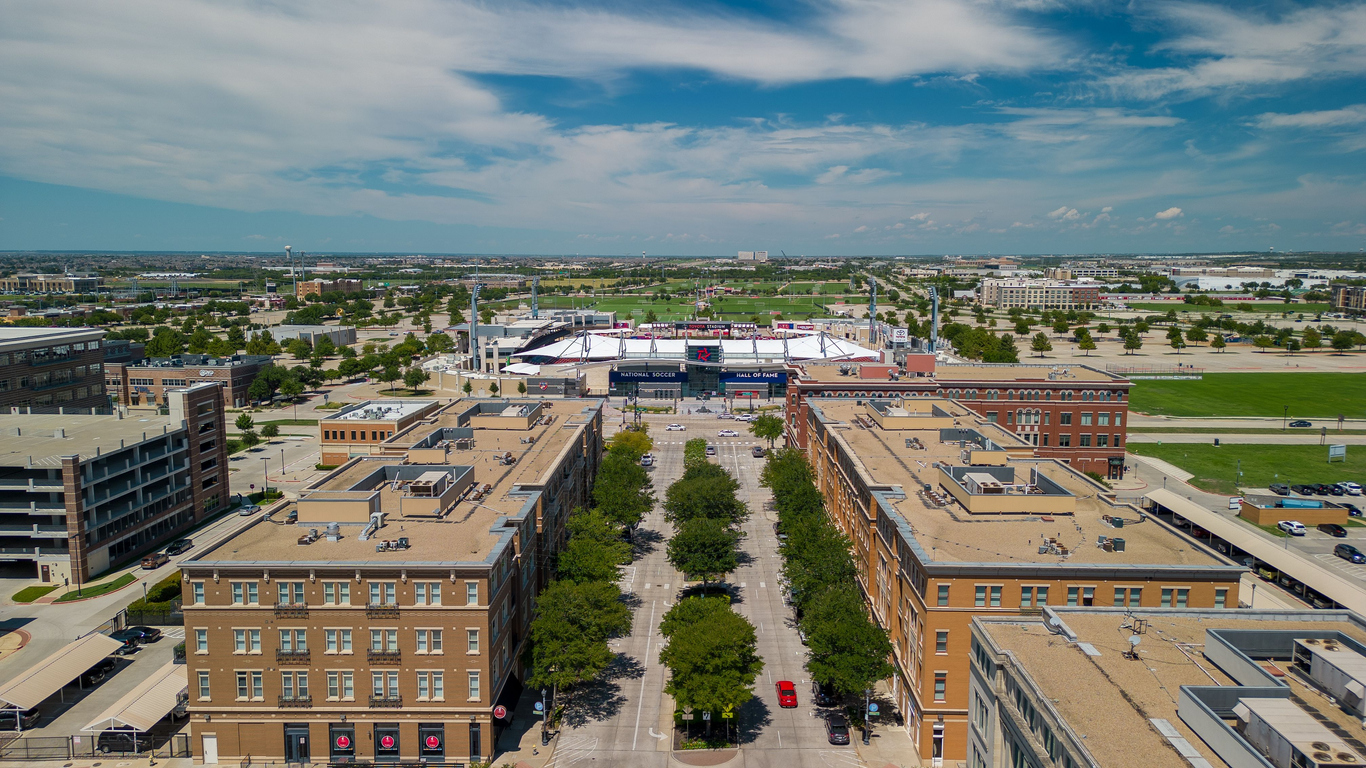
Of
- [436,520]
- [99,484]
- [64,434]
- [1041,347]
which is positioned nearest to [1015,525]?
[436,520]

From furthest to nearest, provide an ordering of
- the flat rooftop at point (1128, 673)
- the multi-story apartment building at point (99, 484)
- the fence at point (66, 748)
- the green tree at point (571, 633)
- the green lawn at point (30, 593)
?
1. the multi-story apartment building at point (99, 484)
2. the green lawn at point (30, 593)
3. the green tree at point (571, 633)
4. the fence at point (66, 748)
5. the flat rooftop at point (1128, 673)

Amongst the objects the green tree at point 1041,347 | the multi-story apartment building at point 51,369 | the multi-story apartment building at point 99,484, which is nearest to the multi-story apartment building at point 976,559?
the multi-story apartment building at point 99,484

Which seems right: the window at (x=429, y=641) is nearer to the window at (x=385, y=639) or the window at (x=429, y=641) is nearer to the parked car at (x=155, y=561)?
the window at (x=385, y=639)

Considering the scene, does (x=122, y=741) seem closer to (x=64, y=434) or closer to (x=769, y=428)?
(x=64, y=434)

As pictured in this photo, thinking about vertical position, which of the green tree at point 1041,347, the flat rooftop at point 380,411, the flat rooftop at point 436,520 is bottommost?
the flat rooftop at point 380,411

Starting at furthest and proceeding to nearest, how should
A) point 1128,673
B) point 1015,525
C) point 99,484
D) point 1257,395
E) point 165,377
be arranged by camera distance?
point 1257,395 → point 165,377 → point 99,484 → point 1015,525 → point 1128,673

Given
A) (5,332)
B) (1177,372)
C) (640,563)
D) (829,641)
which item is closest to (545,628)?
(829,641)

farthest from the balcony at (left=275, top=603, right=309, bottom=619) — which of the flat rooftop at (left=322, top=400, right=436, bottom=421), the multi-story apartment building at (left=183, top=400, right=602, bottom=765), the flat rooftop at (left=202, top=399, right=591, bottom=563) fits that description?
the flat rooftop at (left=322, top=400, right=436, bottom=421)
